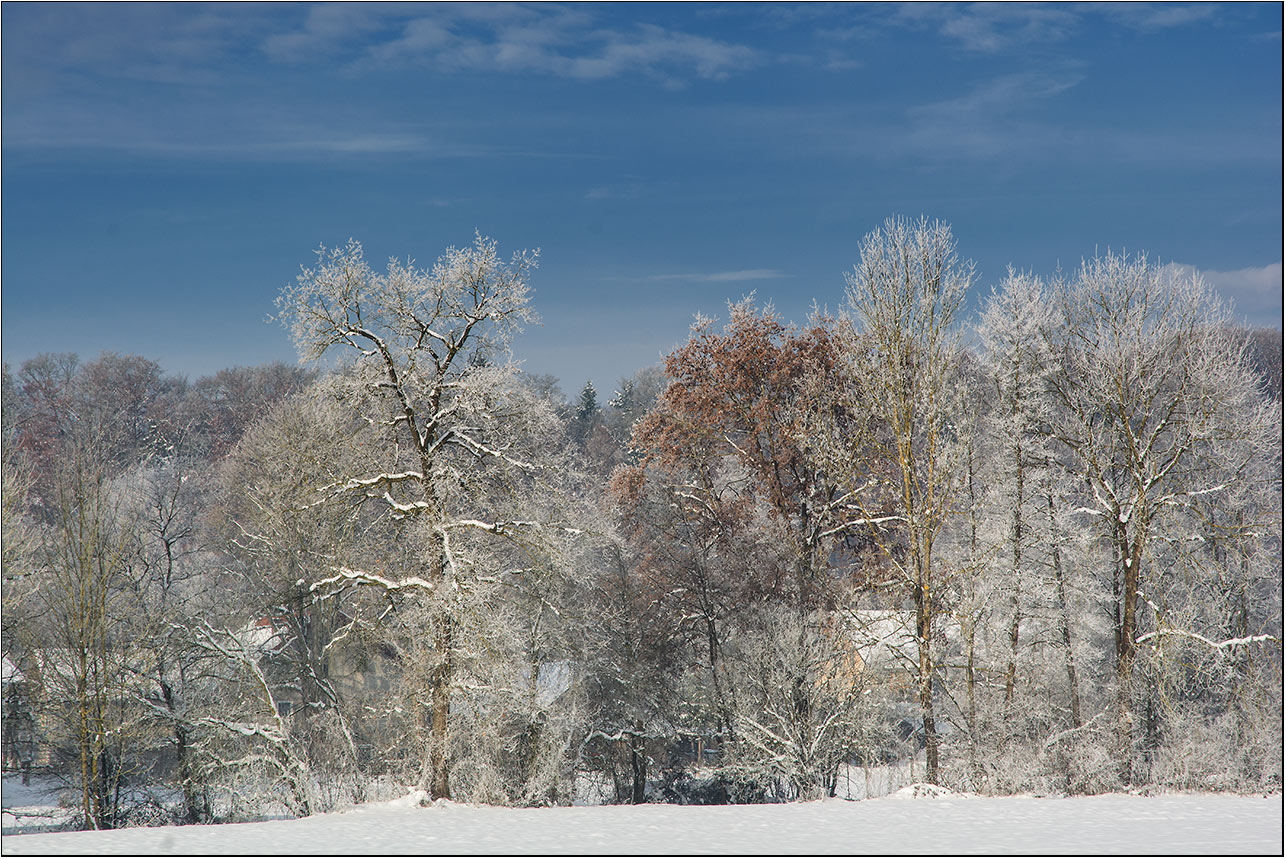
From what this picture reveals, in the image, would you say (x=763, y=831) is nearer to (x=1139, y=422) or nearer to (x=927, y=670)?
(x=927, y=670)

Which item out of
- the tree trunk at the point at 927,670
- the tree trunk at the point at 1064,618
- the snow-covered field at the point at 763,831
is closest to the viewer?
the snow-covered field at the point at 763,831

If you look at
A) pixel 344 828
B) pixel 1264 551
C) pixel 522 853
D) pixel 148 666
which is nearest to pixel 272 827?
pixel 344 828

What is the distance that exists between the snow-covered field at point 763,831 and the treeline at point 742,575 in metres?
2.31

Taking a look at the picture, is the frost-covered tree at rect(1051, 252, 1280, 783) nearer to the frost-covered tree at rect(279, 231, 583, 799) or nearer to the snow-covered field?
the snow-covered field

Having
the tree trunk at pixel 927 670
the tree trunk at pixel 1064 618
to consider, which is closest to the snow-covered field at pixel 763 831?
the tree trunk at pixel 927 670

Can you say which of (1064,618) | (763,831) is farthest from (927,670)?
(763,831)

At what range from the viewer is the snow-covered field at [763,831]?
10.2m

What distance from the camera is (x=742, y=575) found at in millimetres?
19859

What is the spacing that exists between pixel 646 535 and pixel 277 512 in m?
8.87

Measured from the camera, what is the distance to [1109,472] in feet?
57.6

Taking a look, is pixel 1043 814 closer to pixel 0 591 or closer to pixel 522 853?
pixel 522 853

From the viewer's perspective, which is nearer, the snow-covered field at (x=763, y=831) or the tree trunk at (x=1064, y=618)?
the snow-covered field at (x=763, y=831)

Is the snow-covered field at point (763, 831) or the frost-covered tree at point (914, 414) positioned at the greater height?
the frost-covered tree at point (914, 414)

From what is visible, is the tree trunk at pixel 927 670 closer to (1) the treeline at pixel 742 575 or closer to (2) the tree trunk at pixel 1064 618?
(1) the treeline at pixel 742 575
